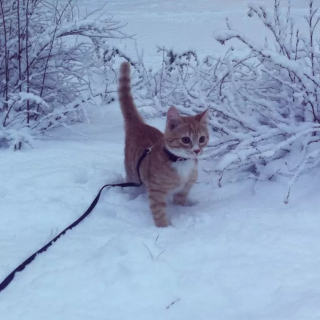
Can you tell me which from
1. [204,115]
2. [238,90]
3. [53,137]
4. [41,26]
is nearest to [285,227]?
[204,115]

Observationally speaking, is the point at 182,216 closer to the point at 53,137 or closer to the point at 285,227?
the point at 285,227

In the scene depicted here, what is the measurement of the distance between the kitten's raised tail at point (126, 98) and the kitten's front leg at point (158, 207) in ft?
2.39

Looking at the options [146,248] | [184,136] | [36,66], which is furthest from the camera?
[36,66]

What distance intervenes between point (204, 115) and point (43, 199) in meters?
1.20

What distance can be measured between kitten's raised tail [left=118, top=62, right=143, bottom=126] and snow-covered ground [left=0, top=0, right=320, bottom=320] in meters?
0.43

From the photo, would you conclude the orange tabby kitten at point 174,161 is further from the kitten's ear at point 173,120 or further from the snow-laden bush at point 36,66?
the snow-laden bush at point 36,66

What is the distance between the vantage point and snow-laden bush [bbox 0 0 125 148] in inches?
157

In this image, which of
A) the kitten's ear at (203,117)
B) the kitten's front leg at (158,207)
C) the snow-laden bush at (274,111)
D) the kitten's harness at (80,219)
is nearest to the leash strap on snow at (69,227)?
the kitten's harness at (80,219)

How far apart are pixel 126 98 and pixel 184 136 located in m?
0.80

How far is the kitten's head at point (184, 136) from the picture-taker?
2.62m

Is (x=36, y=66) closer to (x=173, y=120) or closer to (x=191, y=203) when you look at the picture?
(x=173, y=120)

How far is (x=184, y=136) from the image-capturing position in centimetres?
262

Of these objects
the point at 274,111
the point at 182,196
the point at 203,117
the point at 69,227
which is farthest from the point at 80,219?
the point at 274,111

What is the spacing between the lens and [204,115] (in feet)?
8.96
